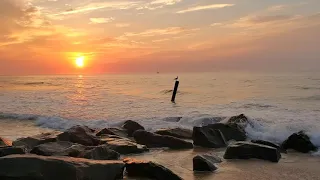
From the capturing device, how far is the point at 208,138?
1067 centimetres

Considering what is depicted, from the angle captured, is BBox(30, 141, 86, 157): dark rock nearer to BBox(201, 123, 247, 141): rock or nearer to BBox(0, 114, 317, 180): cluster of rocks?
BBox(0, 114, 317, 180): cluster of rocks

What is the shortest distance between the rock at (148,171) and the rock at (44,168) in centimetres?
102

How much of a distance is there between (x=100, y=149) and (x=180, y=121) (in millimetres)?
10280

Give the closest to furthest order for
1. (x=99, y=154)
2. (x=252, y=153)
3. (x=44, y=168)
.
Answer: (x=44, y=168) < (x=99, y=154) < (x=252, y=153)

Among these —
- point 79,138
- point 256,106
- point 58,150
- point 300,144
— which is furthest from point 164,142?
→ point 256,106

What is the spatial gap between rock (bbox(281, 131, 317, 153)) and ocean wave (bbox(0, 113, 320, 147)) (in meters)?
1.86

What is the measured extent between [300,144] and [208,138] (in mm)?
2574

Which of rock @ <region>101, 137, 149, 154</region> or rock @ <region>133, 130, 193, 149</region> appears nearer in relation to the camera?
rock @ <region>101, 137, 149, 154</region>

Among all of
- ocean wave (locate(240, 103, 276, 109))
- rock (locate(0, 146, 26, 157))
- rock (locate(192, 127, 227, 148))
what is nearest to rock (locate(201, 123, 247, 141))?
rock (locate(192, 127, 227, 148))

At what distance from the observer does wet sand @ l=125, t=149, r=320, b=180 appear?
23.3 ft

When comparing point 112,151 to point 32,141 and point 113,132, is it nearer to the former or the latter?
point 32,141

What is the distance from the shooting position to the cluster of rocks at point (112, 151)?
5.50 meters

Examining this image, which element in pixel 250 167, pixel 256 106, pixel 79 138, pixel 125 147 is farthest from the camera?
pixel 256 106

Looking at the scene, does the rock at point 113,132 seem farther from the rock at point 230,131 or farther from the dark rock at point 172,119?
the dark rock at point 172,119
